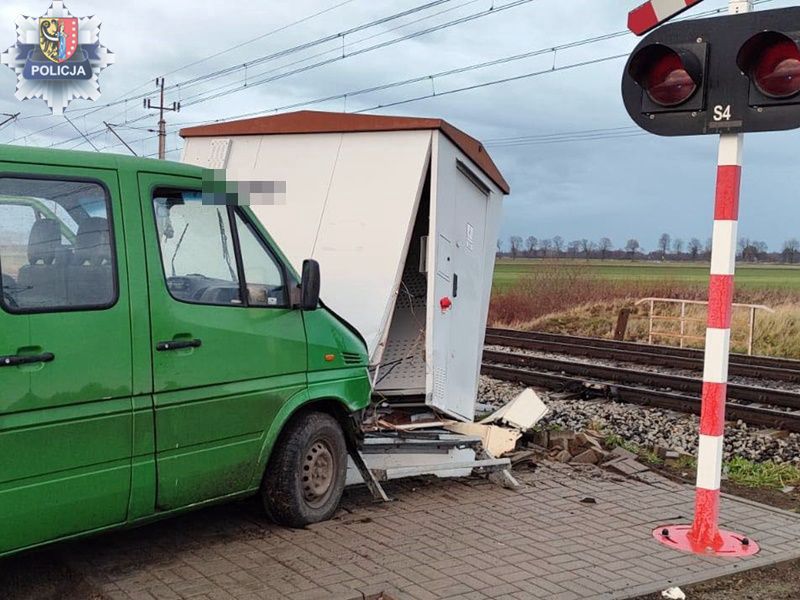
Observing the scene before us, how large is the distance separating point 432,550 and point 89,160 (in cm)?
311

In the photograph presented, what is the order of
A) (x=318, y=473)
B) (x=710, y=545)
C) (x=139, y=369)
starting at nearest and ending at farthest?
1. (x=139, y=369)
2. (x=710, y=545)
3. (x=318, y=473)

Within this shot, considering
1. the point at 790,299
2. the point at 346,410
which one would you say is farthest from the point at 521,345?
the point at 346,410

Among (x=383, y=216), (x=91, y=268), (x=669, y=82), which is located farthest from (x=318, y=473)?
(x=669, y=82)

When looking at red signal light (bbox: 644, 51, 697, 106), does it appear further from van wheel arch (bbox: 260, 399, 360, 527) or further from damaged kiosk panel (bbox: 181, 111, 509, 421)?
→ van wheel arch (bbox: 260, 399, 360, 527)

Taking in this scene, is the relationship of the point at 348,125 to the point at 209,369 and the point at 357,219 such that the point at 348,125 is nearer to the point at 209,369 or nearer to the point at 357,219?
the point at 357,219

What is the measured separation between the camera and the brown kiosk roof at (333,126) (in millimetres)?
7383

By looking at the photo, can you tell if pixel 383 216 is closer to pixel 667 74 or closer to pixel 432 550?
pixel 667 74

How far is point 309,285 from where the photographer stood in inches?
225

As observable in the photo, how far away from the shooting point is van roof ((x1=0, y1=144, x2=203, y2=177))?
441cm

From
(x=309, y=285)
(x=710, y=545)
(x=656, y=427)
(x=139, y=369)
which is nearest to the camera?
(x=139, y=369)

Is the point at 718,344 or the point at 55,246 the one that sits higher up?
the point at 55,246

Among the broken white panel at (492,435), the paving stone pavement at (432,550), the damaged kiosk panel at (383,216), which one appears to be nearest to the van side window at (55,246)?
the paving stone pavement at (432,550)

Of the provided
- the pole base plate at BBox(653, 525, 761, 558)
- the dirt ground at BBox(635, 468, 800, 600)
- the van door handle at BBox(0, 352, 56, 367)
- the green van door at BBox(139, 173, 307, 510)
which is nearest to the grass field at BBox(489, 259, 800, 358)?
the pole base plate at BBox(653, 525, 761, 558)

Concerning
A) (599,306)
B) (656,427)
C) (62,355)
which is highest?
(62,355)
